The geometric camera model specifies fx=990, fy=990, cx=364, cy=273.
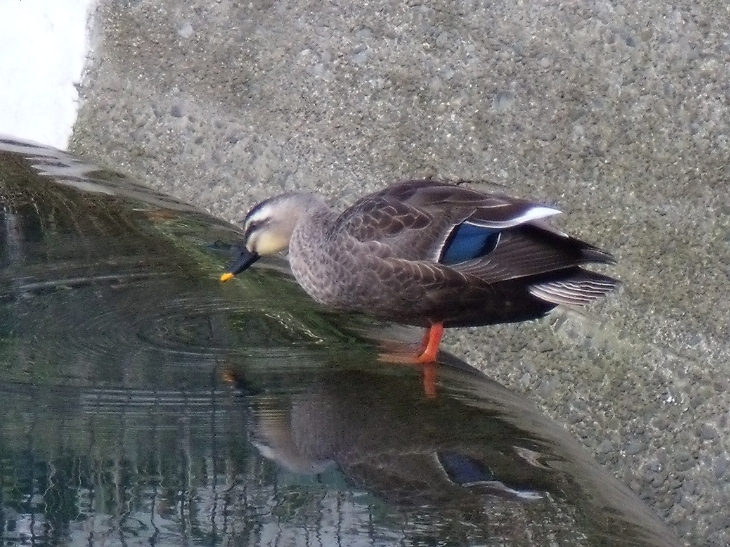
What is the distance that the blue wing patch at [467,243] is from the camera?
2525 millimetres

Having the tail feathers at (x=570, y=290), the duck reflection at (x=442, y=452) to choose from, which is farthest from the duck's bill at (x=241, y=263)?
the tail feathers at (x=570, y=290)

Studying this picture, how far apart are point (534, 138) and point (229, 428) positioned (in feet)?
8.86

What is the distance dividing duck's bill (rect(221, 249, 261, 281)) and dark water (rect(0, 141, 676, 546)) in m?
0.03

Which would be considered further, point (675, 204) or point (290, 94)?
point (290, 94)

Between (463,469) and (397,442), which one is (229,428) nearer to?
(397,442)

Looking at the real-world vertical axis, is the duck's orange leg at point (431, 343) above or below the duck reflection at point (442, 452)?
below

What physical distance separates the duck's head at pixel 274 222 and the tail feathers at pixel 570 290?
2.43ft

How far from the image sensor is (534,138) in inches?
163

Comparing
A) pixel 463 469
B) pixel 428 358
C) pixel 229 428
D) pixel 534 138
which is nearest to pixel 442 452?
pixel 463 469

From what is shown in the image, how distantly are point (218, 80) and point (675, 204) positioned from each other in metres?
2.14

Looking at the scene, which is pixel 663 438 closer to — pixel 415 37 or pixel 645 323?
pixel 645 323

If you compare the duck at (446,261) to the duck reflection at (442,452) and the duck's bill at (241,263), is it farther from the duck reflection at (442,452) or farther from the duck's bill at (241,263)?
the duck reflection at (442,452)

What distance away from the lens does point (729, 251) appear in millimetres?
3930

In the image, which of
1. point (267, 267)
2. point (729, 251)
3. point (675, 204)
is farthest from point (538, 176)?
point (267, 267)
